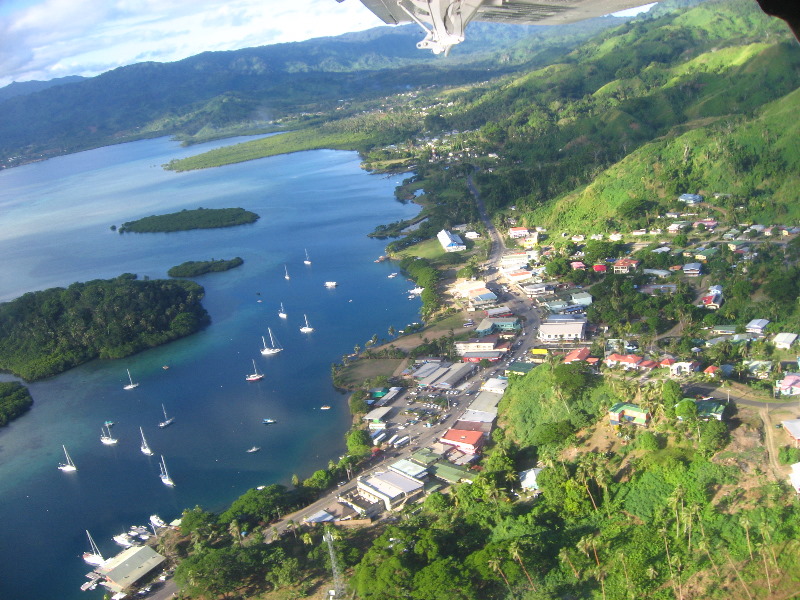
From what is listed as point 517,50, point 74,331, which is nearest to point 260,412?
point 74,331

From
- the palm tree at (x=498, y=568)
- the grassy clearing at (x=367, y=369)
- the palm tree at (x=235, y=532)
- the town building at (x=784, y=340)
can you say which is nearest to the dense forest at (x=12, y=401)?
the grassy clearing at (x=367, y=369)

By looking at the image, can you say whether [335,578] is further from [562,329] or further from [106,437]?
[562,329]

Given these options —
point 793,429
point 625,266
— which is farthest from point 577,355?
point 625,266

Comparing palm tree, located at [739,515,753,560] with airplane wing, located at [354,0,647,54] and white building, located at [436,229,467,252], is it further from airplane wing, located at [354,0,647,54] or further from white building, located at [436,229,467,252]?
white building, located at [436,229,467,252]

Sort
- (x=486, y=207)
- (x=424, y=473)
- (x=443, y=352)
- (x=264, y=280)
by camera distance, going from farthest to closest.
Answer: (x=486, y=207) → (x=264, y=280) → (x=443, y=352) → (x=424, y=473)

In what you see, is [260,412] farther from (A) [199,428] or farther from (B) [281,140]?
(B) [281,140]

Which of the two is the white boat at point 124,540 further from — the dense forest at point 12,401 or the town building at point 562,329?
the town building at point 562,329
